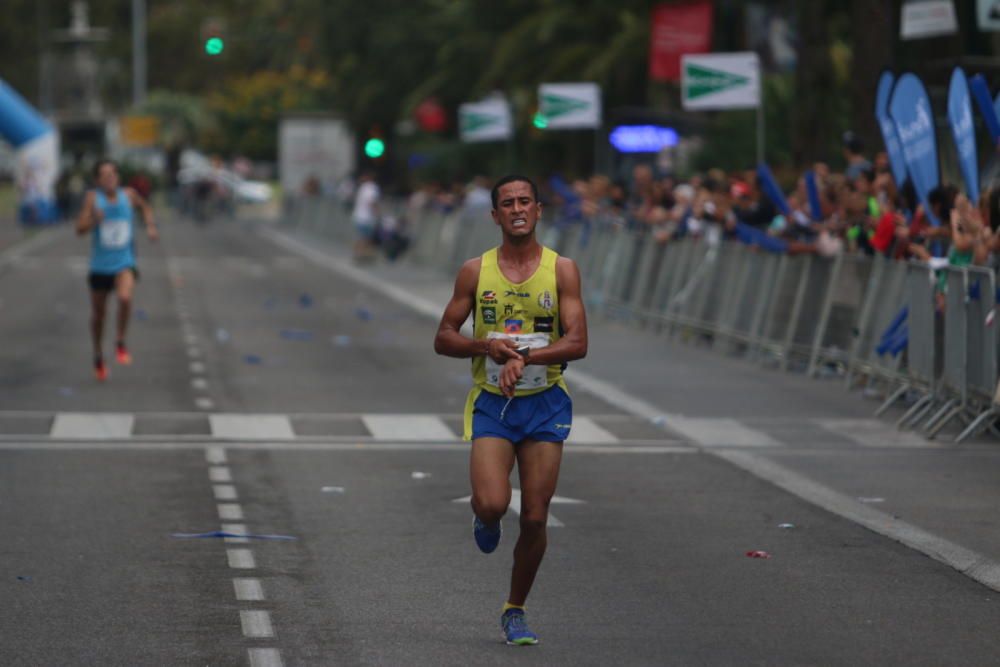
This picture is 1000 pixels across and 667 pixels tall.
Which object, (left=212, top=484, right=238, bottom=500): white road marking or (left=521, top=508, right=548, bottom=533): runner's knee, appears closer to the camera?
(left=521, top=508, right=548, bottom=533): runner's knee

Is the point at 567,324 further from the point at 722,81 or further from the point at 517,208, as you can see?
the point at 722,81

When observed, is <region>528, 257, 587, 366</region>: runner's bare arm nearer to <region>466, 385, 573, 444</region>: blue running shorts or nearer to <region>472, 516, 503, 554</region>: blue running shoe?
<region>466, 385, 573, 444</region>: blue running shorts

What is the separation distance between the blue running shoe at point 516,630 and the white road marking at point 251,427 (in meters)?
7.10

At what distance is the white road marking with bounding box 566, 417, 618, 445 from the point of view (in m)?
15.0

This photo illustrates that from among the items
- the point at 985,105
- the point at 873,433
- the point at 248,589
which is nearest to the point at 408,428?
the point at 873,433

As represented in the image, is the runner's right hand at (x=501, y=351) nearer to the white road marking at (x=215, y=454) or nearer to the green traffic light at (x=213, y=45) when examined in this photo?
the white road marking at (x=215, y=454)

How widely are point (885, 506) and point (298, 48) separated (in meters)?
85.3

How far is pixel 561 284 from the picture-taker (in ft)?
26.4

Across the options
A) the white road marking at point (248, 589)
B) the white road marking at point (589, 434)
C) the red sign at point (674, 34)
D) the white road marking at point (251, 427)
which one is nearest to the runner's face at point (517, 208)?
the white road marking at point (248, 589)

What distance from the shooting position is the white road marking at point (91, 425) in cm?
1498

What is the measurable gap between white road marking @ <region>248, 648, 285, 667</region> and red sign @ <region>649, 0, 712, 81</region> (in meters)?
28.4

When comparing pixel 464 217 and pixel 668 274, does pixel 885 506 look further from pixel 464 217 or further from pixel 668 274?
pixel 464 217

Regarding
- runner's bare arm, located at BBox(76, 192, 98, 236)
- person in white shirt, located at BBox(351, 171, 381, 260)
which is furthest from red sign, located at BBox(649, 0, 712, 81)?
runner's bare arm, located at BBox(76, 192, 98, 236)

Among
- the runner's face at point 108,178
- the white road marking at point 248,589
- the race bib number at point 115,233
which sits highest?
the runner's face at point 108,178
